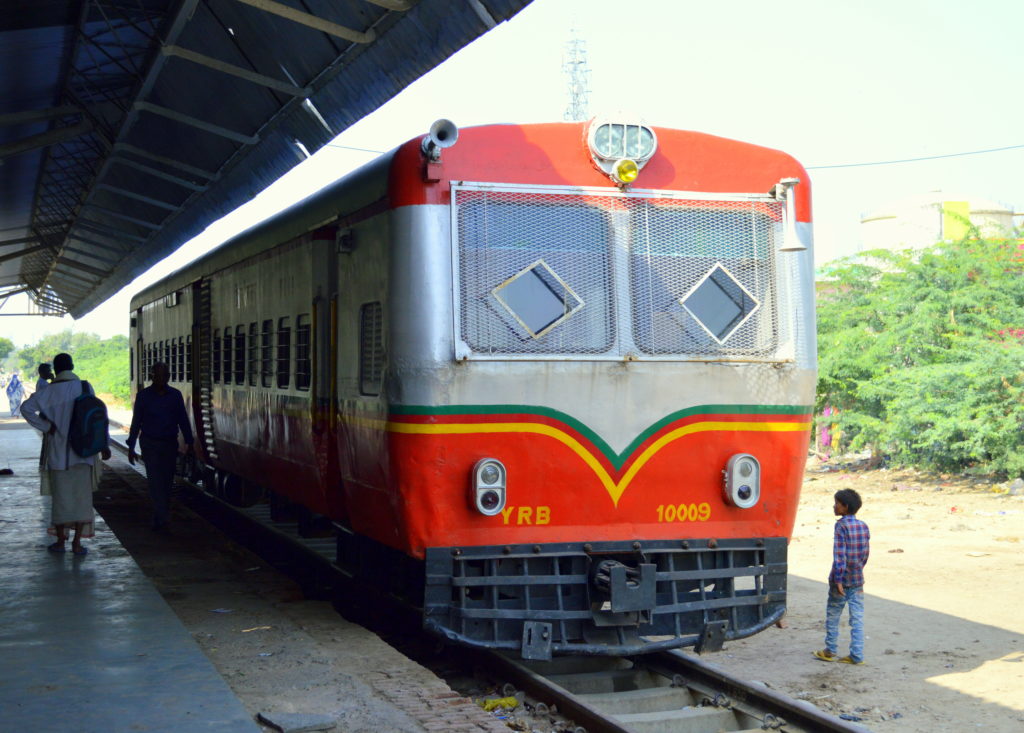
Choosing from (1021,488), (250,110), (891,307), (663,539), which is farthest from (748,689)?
(891,307)

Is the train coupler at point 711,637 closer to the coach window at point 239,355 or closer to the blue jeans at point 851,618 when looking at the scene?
the blue jeans at point 851,618

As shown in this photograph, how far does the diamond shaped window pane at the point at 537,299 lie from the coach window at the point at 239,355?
5.02 meters

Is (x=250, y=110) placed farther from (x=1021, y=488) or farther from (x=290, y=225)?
(x=1021, y=488)

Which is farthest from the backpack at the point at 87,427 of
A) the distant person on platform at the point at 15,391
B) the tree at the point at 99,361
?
the tree at the point at 99,361

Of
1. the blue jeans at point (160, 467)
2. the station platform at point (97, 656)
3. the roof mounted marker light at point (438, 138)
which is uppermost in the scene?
the roof mounted marker light at point (438, 138)

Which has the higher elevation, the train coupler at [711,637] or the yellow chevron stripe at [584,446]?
the yellow chevron stripe at [584,446]

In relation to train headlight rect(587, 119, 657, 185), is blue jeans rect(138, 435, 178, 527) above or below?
below

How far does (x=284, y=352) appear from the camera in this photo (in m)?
9.46

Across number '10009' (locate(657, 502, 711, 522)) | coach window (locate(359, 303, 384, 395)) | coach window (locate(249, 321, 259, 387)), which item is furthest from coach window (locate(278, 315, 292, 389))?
number '10009' (locate(657, 502, 711, 522))

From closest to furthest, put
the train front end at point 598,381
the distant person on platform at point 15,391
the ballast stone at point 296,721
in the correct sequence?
the ballast stone at point 296,721
the train front end at point 598,381
the distant person on platform at point 15,391

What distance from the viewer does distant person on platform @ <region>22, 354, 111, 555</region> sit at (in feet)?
32.6

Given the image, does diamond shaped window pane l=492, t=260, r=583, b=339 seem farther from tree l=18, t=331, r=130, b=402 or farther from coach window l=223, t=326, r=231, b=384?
tree l=18, t=331, r=130, b=402

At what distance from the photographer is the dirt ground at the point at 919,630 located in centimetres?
741

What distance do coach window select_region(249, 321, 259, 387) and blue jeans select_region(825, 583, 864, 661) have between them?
5.13 meters
